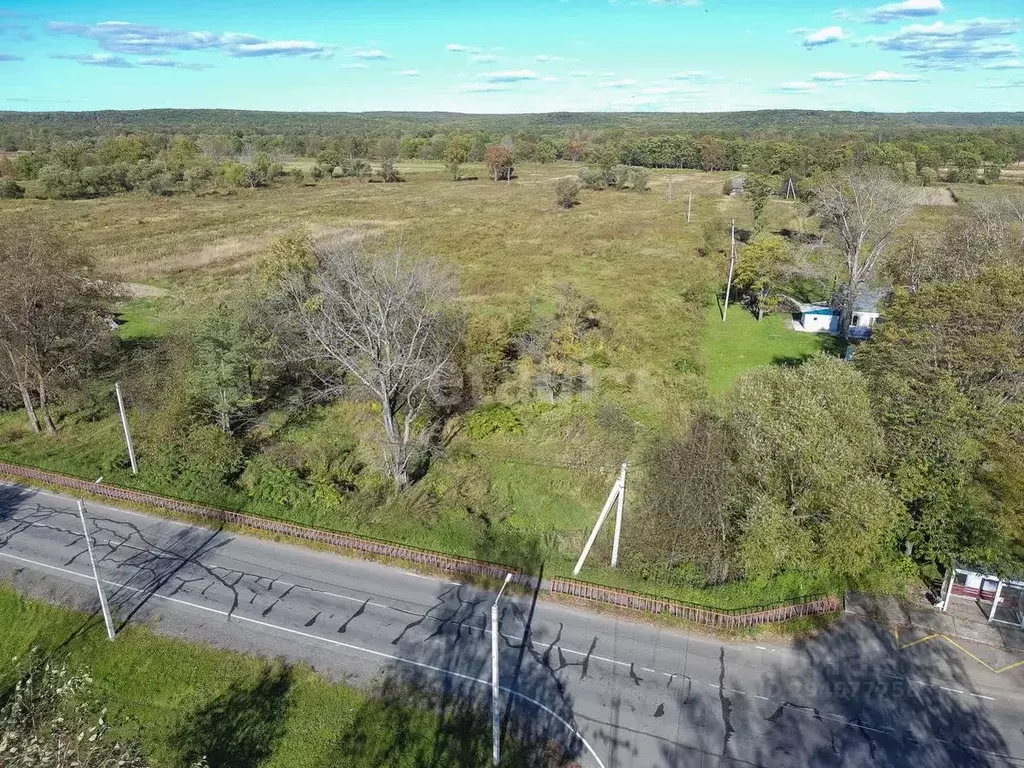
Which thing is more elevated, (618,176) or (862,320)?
(618,176)

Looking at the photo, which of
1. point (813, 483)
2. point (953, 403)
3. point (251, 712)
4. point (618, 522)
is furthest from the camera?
point (618, 522)

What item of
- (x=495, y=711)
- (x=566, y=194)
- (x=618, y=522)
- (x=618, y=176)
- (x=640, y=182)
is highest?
(x=618, y=176)

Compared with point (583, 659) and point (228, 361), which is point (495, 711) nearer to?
point (583, 659)

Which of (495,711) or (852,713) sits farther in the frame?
(852,713)

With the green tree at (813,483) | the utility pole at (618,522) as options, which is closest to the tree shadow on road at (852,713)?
the green tree at (813,483)

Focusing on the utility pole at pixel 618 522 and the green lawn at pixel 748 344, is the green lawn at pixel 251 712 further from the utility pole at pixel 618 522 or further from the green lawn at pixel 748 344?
the green lawn at pixel 748 344

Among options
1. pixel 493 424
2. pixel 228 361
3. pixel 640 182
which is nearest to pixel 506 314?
pixel 493 424

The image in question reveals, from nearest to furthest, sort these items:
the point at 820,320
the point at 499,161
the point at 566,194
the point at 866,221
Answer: the point at 866,221, the point at 820,320, the point at 566,194, the point at 499,161

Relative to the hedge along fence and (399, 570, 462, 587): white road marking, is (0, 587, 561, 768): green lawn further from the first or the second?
the hedge along fence
